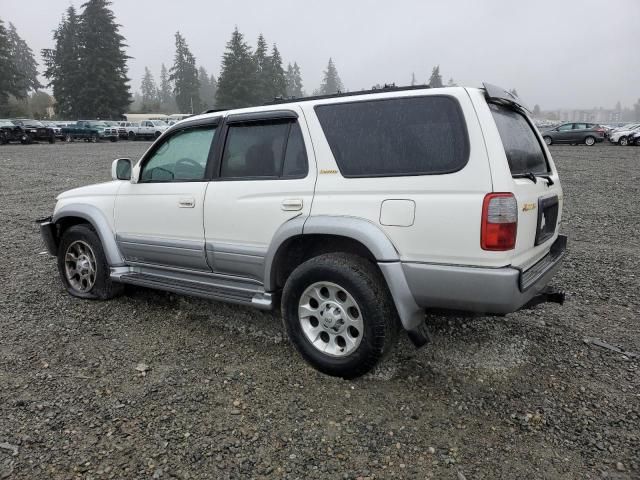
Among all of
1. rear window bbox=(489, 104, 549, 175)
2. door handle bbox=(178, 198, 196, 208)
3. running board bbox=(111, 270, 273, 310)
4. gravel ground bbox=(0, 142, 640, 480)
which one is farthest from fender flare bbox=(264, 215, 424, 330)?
door handle bbox=(178, 198, 196, 208)

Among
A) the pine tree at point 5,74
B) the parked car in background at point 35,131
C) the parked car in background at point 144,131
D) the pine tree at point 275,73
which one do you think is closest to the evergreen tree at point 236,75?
the pine tree at point 275,73

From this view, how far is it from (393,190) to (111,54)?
5921 centimetres

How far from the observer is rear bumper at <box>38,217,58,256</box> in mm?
4762

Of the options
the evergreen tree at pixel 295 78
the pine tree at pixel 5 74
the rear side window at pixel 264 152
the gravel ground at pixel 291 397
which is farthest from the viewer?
the evergreen tree at pixel 295 78

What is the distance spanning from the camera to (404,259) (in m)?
2.83

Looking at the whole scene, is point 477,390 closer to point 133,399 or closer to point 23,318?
point 133,399

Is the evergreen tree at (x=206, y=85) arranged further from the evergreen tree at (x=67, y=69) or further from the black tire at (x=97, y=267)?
the black tire at (x=97, y=267)

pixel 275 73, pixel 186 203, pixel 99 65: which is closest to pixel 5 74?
pixel 99 65

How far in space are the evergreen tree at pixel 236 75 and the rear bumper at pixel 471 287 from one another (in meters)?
65.2

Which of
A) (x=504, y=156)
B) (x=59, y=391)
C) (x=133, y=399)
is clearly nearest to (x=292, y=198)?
(x=504, y=156)

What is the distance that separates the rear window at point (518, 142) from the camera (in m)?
2.88

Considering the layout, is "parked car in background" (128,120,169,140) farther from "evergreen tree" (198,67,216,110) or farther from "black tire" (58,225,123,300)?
"evergreen tree" (198,67,216,110)

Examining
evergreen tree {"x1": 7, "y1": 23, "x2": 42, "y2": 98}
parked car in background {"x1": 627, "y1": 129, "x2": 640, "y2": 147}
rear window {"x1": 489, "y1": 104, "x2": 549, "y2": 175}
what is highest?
evergreen tree {"x1": 7, "y1": 23, "x2": 42, "y2": 98}

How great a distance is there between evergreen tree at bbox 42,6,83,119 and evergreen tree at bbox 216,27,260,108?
18248 mm
